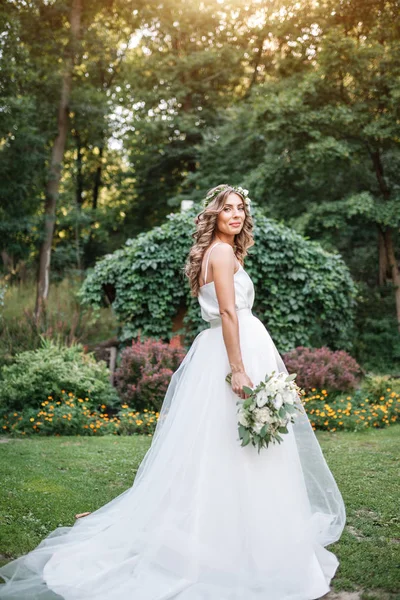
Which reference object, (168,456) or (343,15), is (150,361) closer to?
(168,456)

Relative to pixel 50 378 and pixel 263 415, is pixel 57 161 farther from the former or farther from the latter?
pixel 263 415

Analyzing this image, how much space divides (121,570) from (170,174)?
21.7m

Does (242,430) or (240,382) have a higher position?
(240,382)

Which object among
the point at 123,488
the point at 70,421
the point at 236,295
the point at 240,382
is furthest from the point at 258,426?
the point at 70,421

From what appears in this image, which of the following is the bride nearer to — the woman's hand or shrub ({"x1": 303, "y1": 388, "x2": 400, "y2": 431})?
the woman's hand

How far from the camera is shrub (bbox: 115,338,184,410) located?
8945 mm

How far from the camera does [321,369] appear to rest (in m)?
9.41

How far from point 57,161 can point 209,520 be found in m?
17.9

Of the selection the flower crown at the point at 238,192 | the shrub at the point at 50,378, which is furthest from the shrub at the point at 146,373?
the flower crown at the point at 238,192

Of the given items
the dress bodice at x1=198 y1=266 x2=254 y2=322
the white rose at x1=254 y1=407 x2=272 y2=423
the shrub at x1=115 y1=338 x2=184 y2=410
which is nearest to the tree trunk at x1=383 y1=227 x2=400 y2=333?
the shrub at x1=115 y1=338 x2=184 y2=410

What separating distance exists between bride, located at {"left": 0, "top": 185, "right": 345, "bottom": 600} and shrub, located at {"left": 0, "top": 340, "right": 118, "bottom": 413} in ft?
16.2

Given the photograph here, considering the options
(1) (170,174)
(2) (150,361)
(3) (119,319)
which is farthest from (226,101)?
(2) (150,361)

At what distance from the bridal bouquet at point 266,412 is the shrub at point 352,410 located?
527 centimetres

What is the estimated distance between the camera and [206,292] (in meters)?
3.66
